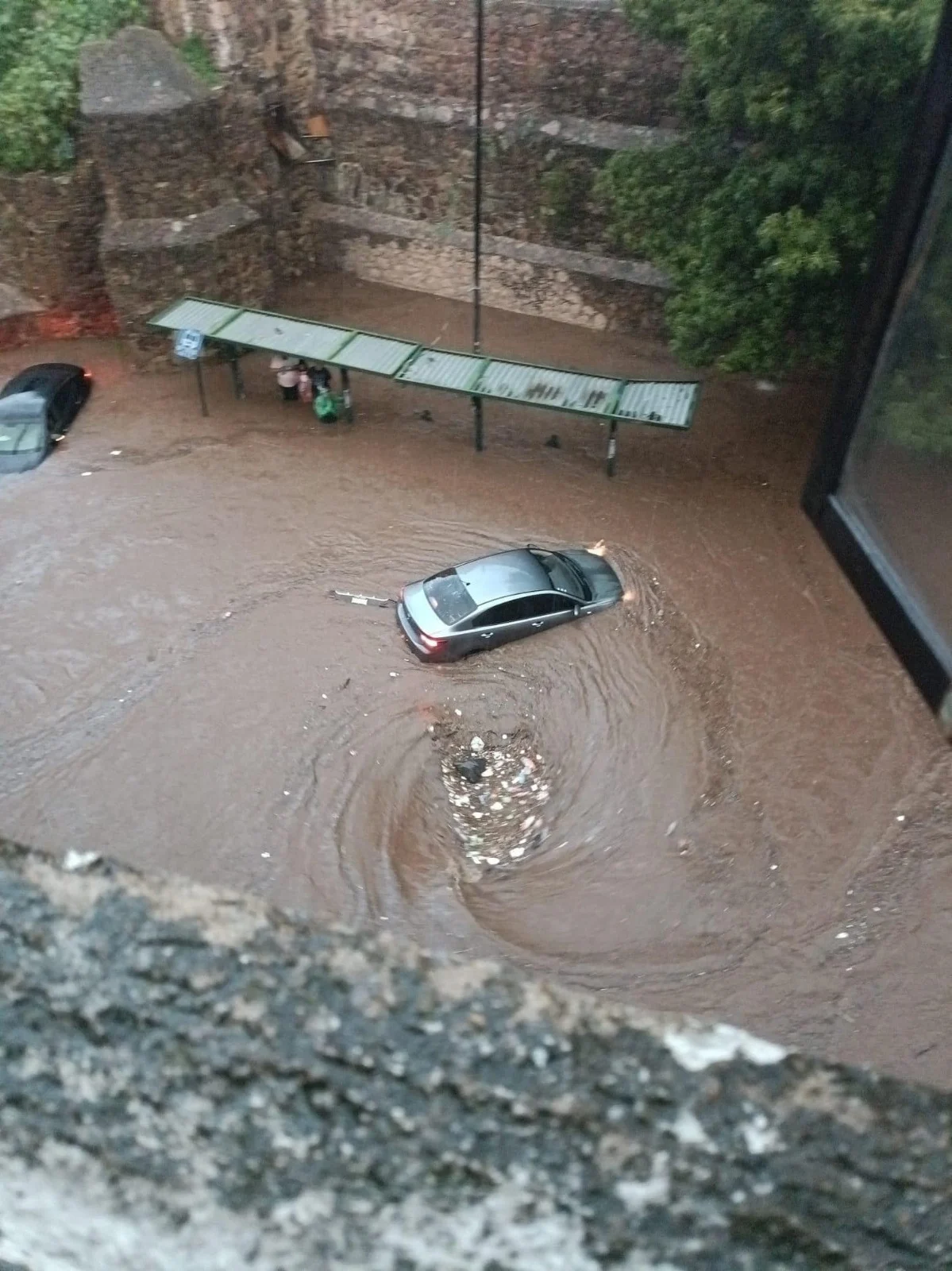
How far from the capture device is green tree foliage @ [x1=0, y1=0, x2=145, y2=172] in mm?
15852

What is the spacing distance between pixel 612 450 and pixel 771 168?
3886 millimetres

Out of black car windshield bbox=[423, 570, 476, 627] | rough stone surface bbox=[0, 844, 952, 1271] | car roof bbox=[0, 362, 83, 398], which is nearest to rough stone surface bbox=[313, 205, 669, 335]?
car roof bbox=[0, 362, 83, 398]

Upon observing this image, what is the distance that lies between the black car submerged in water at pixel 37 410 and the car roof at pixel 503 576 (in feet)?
22.4

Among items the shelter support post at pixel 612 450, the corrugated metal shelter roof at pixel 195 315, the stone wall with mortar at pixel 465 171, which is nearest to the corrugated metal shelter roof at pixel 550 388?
the shelter support post at pixel 612 450

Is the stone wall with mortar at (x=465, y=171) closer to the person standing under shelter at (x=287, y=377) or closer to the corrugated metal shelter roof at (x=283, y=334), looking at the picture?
the corrugated metal shelter roof at (x=283, y=334)

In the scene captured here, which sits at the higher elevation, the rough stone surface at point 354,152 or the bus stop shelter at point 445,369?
the rough stone surface at point 354,152

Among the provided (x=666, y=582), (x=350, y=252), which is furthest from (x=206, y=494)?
(x=350, y=252)

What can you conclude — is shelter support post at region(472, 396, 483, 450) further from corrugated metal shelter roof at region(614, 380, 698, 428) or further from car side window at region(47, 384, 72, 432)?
car side window at region(47, 384, 72, 432)

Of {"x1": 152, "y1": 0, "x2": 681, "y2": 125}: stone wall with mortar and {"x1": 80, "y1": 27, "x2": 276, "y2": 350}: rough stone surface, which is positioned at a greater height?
{"x1": 152, "y1": 0, "x2": 681, "y2": 125}: stone wall with mortar

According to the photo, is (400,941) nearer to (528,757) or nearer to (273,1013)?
(273,1013)

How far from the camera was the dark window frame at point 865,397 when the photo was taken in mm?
8453

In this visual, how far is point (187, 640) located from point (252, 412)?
5.34 m

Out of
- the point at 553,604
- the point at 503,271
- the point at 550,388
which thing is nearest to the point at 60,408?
the point at 550,388

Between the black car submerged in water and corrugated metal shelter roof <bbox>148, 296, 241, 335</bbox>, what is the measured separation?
159 cm
